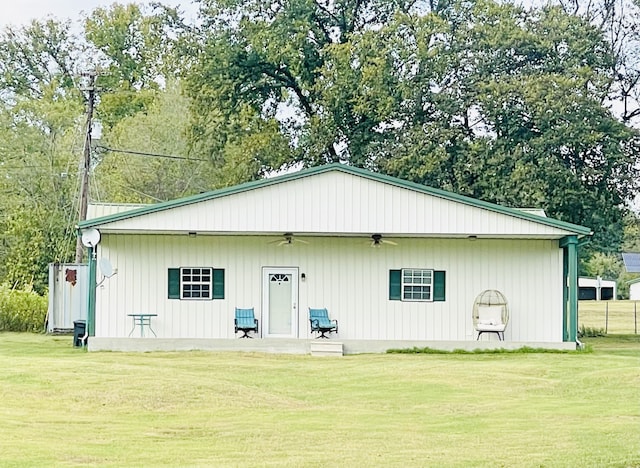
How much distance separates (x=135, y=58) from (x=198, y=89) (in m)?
20.1

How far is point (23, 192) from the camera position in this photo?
45.8 meters

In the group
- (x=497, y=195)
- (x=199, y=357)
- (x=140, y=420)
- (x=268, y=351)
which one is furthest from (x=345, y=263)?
(x=140, y=420)

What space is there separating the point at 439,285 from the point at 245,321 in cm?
434

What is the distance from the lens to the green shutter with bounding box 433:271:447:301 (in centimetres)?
2491

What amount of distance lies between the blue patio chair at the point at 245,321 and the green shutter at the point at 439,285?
4016mm

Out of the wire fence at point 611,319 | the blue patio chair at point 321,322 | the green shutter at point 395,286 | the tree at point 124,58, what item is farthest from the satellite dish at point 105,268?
the tree at point 124,58

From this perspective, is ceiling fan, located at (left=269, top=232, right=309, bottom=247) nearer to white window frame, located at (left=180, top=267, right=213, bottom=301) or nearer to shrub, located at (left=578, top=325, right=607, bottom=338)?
white window frame, located at (left=180, top=267, right=213, bottom=301)

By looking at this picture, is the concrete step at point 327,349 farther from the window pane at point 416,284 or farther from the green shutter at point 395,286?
the window pane at point 416,284

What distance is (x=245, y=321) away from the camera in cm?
2450

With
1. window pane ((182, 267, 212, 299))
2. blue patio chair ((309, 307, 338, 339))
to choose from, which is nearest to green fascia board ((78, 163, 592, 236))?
window pane ((182, 267, 212, 299))

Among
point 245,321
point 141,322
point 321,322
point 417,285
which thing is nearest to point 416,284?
point 417,285

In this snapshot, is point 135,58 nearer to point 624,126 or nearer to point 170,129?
point 170,129

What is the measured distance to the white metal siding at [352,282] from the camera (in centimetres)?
2480

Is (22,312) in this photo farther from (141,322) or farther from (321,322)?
(321,322)
